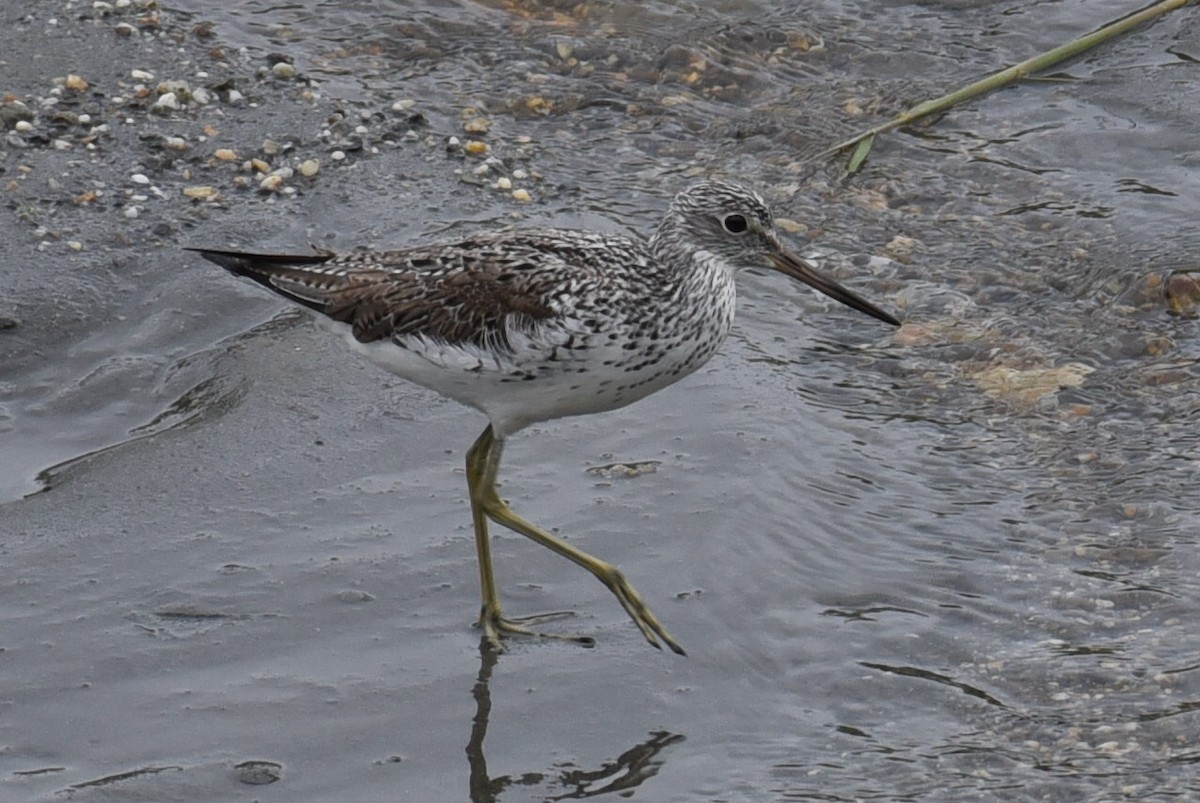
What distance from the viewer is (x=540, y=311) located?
18.6 ft

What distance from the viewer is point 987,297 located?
25.5 ft

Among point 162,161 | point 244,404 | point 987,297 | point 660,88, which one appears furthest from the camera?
point 660,88

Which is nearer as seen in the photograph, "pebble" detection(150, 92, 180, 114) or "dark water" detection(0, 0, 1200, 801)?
"dark water" detection(0, 0, 1200, 801)

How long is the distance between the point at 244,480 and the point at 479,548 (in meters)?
1.06

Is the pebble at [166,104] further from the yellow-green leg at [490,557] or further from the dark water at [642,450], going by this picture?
the yellow-green leg at [490,557]

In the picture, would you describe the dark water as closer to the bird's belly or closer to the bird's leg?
the bird's leg

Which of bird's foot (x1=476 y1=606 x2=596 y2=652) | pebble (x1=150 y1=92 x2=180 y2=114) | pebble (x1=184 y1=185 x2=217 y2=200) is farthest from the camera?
pebble (x1=150 y1=92 x2=180 y2=114)

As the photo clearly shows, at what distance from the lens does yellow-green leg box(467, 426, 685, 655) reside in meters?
5.63

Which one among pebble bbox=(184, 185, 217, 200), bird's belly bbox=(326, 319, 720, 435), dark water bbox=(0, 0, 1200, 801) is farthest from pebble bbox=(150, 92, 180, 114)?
bird's belly bbox=(326, 319, 720, 435)

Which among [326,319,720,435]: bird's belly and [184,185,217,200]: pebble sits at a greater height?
[326,319,720,435]: bird's belly

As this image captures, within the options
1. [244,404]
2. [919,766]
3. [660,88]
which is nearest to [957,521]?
[919,766]

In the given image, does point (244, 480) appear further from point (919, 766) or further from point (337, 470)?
point (919, 766)

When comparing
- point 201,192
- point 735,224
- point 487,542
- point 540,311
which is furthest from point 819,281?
point 201,192

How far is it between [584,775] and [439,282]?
1.83 metres
